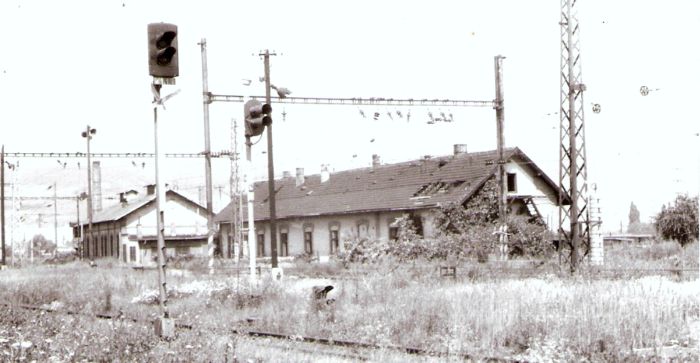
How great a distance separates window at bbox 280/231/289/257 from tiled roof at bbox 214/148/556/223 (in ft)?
4.15

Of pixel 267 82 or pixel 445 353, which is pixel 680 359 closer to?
pixel 445 353

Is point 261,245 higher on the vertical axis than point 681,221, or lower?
lower

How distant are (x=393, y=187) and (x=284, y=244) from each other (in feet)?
32.9

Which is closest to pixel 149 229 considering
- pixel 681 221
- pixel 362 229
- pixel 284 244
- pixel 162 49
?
pixel 284 244

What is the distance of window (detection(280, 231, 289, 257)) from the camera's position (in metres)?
54.6

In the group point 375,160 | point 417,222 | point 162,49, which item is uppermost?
point 375,160

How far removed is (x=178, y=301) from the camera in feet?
66.6

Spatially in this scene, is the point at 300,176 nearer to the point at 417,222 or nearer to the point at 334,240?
the point at 334,240

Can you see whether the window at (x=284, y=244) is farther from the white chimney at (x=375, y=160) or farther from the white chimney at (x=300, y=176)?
the white chimney at (x=375, y=160)

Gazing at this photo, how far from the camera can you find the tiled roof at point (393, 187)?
43.2 metres

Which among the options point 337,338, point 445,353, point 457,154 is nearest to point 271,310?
point 337,338

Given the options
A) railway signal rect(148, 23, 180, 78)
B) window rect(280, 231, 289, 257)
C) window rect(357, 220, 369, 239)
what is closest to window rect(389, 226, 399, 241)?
window rect(357, 220, 369, 239)

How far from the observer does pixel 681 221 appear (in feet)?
169

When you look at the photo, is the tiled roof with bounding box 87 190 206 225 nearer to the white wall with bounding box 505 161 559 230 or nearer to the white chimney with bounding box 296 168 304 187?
the white chimney with bounding box 296 168 304 187
